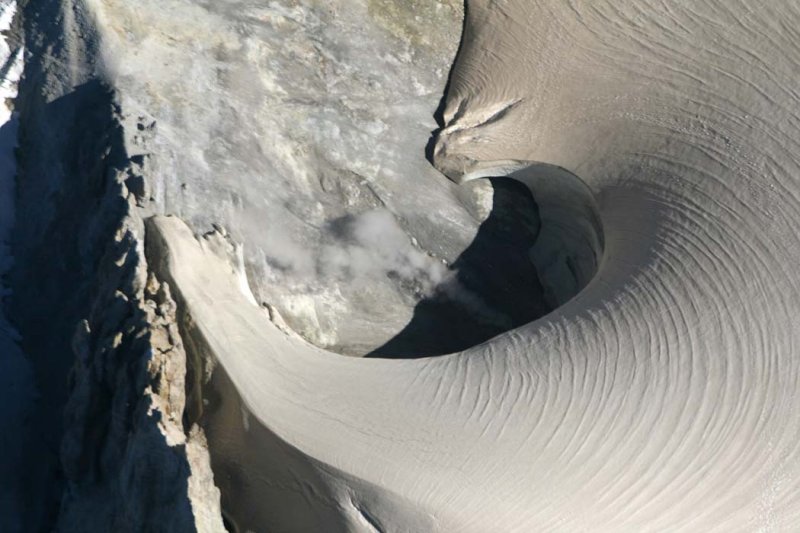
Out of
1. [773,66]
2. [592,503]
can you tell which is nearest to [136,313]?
[592,503]

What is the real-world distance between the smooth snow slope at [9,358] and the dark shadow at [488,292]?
1.05 metres

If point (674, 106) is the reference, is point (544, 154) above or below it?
below

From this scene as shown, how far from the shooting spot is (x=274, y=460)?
3344mm

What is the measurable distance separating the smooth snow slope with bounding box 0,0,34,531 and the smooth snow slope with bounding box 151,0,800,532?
0.62 meters

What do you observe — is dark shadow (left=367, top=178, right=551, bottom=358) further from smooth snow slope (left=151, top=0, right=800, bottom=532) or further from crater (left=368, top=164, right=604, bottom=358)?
smooth snow slope (left=151, top=0, right=800, bottom=532)

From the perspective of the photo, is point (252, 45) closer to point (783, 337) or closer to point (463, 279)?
point (463, 279)

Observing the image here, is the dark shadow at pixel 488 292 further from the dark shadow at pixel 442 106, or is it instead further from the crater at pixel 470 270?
the dark shadow at pixel 442 106

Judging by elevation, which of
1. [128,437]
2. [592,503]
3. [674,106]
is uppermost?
[674,106]

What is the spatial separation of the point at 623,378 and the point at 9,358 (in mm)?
1779

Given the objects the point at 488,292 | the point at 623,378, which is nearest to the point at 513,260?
the point at 488,292

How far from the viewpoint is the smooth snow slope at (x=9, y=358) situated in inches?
139

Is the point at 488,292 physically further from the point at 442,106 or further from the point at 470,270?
the point at 442,106

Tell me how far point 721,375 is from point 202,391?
1.41 meters

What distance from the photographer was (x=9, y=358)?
145 inches
